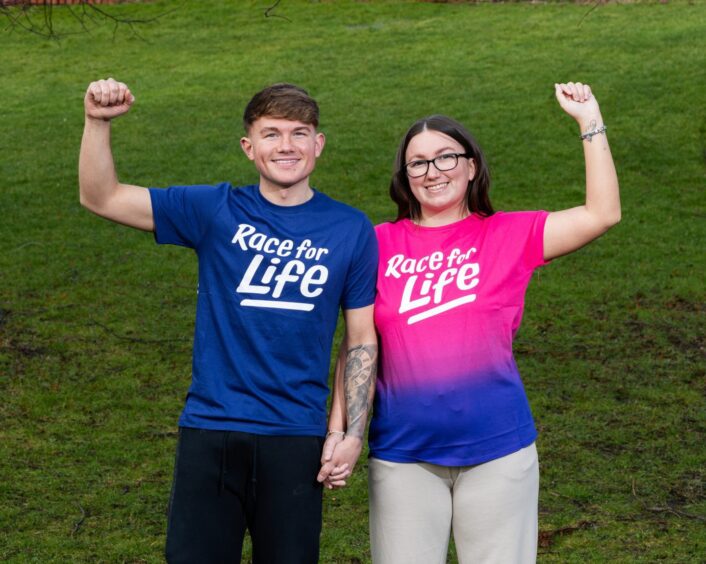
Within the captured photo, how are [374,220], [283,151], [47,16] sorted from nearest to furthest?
[283,151], [47,16], [374,220]

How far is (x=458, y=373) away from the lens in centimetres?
341

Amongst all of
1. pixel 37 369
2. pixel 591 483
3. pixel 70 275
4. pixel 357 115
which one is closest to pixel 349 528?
pixel 591 483

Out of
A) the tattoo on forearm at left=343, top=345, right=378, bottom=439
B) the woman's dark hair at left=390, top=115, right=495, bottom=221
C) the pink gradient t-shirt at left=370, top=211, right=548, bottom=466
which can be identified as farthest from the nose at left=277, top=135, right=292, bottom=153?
the tattoo on forearm at left=343, top=345, right=378, bottom=439

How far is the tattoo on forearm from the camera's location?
11.5ft

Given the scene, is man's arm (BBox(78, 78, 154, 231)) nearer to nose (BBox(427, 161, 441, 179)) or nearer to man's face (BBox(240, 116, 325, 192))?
man's face (BBox(240, 116, 325, 192))

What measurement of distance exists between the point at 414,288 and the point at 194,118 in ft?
47.8

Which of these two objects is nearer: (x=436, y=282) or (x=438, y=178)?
(x=436, y=282)

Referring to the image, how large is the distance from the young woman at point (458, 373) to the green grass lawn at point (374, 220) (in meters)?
2.23

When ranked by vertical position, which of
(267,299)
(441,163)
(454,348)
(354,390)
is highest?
(441,163)

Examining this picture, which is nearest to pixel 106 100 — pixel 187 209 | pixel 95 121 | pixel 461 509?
pixel 95 121

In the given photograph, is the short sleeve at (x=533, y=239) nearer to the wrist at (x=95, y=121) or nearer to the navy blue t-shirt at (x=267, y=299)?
the navy blue t-shirt at (x=267, y=299)

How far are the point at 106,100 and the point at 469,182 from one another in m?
1.13

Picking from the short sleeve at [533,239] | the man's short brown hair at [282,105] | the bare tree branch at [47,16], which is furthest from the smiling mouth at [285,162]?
the bare tree branch at [47,16]

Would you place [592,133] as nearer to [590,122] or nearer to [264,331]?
[590,122]
